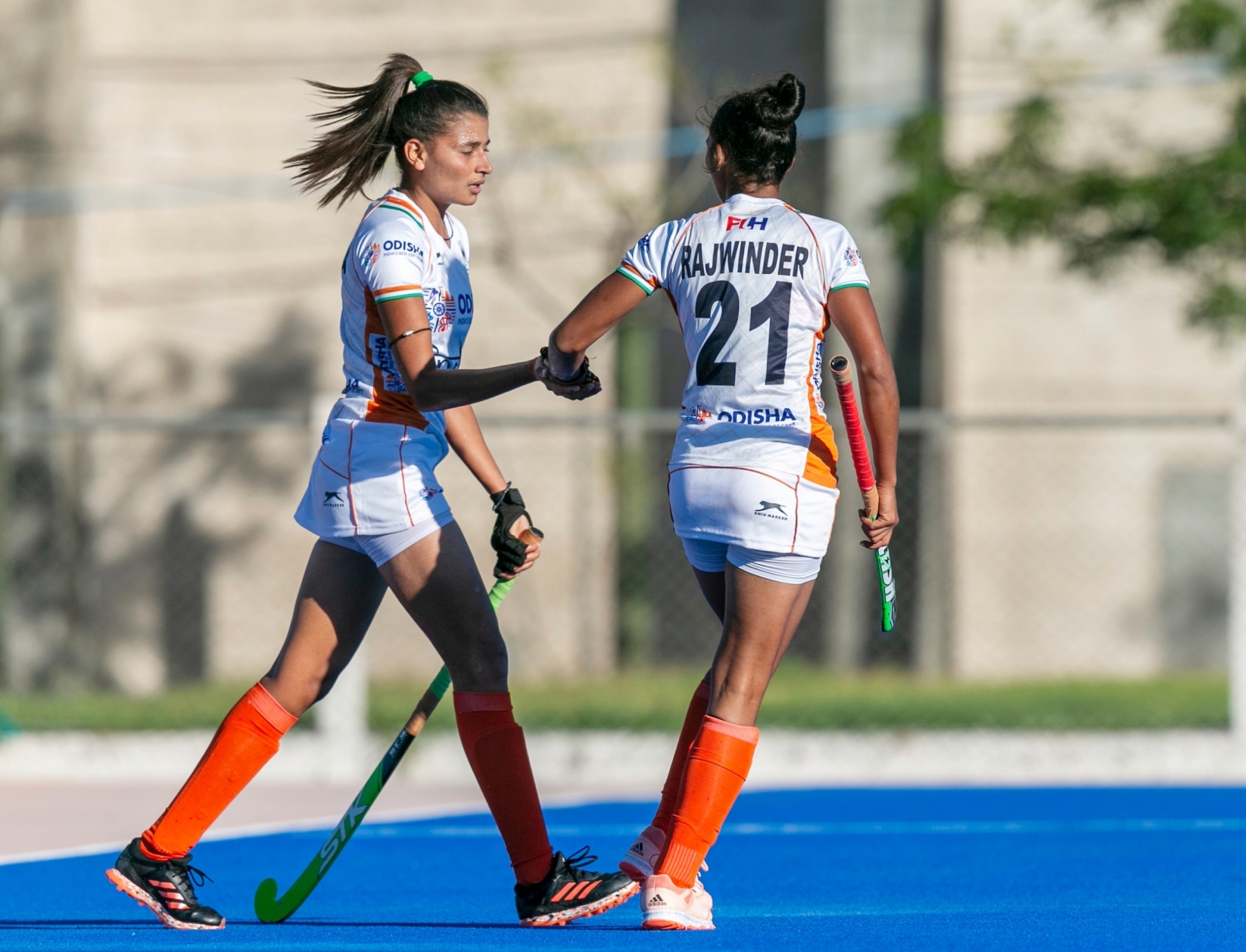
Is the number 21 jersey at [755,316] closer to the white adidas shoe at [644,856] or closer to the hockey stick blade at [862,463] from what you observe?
the hockey stick blade at [862,463]

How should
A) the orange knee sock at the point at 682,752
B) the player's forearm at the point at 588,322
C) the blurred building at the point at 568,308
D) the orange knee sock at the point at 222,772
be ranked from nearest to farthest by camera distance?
1. the player's forearm at the point at 588,322
2. the orange knee sock at the point at 222,772
3. the orange knee sock at the point at 682,752
4. the blurred building at the point at 568,308

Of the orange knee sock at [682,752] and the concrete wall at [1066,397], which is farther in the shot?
the concrete wall at [1066,397]

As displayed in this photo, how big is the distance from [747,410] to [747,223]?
0.46m

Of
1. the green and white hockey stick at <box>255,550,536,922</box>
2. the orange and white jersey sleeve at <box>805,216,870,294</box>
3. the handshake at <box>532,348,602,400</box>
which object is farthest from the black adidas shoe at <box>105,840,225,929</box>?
the orange and white jersey sleeve at <box>805,216,870,294</box>

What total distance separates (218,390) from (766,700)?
20.7 feet

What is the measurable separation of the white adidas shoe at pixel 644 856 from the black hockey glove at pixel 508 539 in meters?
0.78

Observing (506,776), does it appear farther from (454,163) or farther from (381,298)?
(454,163)

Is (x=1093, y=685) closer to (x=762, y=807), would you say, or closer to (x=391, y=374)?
(x=762, y=807)

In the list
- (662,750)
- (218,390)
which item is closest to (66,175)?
(218,390)

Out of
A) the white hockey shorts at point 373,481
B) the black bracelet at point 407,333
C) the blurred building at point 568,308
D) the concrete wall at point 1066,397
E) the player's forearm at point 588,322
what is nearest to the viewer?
the player's forearm at point 588,322

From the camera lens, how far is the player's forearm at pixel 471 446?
4941 mm

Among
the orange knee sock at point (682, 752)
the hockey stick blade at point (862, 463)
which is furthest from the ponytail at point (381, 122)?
the orange knee sock at point (682, 752)

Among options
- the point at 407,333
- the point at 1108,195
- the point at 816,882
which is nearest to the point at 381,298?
the point at 407,333

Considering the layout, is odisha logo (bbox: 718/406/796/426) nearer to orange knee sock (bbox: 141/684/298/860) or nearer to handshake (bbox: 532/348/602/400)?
handshake (bbox: 532/348/602/400)
